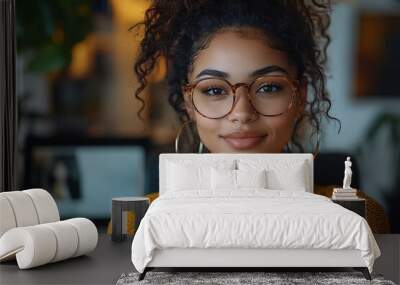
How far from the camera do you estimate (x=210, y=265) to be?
4906 millimetres

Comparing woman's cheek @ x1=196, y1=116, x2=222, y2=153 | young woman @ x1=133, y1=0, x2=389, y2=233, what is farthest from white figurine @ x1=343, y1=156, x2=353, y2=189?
woman's cheek @ x1=196, y1=116, x2=222, y2=153

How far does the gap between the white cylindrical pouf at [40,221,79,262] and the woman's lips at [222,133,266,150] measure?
6.65 ft

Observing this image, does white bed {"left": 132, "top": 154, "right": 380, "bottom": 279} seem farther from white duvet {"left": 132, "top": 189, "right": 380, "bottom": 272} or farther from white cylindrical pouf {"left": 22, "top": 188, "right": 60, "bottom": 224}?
white cylindrical pouf {"left": 22, "top": 188, "right": 60, "bottom": 224}

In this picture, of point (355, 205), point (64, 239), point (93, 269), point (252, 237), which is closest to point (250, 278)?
point (252, 237)

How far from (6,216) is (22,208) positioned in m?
0.18

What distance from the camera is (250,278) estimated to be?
4.89 meters

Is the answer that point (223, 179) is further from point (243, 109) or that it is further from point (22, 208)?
point (22, 208)

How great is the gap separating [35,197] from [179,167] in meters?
1.30

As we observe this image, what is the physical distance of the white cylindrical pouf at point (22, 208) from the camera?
18.1 feet

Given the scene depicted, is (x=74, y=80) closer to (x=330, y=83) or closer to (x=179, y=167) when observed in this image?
(x=179, y=167)

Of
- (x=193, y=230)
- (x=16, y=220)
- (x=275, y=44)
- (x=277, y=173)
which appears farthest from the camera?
(x=275, y=44)

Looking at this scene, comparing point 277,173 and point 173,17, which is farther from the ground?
point 173,17

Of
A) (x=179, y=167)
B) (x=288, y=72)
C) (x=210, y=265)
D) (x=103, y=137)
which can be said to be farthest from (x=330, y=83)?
(x=210, y=265)

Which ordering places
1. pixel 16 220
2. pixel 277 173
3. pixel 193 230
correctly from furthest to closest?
pixel 277 173 < pixel 16 220 < pixel 193 230
